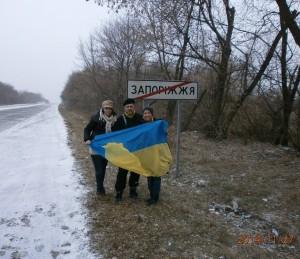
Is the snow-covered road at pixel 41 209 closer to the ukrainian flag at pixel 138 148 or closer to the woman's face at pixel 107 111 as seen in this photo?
the ukrainian flag at pixel 138 148

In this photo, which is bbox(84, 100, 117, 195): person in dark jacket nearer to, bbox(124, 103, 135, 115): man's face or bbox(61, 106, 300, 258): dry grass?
bbox(124, 103, 135, 115): man's face

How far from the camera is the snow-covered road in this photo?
498 centimetres

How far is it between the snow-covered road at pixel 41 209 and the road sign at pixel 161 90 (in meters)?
2.25

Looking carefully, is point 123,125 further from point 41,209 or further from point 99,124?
point 41,209

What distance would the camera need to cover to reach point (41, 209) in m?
6.46

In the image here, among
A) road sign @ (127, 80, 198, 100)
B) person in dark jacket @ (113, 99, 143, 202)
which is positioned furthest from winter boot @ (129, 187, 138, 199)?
road sign @ (127, 80, 198, 100)

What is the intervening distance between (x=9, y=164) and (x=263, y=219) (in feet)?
22.3

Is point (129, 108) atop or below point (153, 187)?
atop

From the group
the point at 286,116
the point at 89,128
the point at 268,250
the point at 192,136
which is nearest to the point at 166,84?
the point at 89,128
